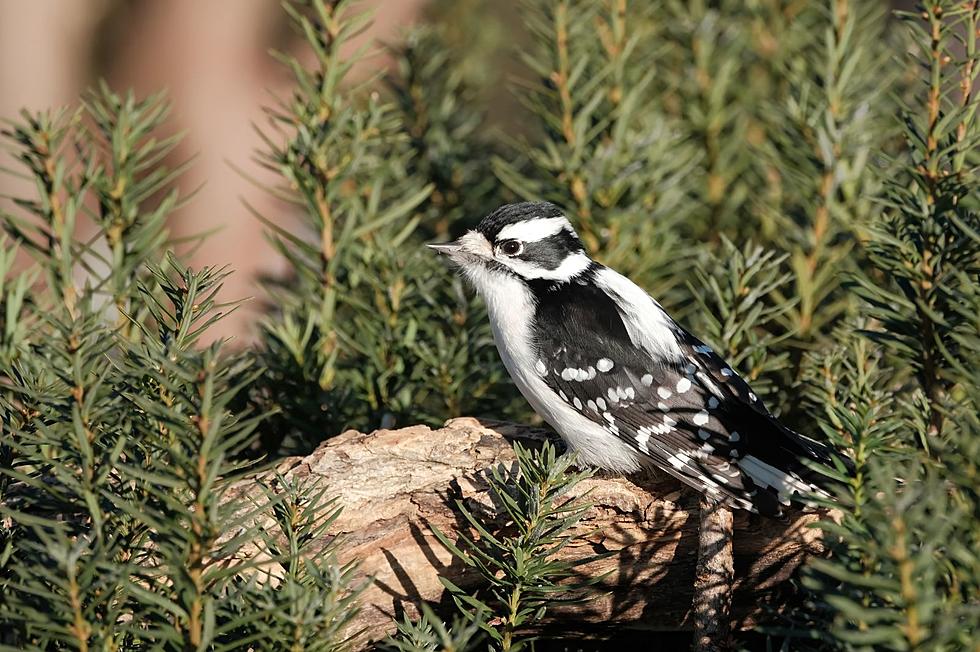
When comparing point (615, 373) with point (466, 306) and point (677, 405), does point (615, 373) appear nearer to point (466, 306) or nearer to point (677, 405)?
point (677, 405)

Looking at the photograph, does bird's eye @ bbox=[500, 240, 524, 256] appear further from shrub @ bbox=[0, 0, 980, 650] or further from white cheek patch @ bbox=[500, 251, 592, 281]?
shrub @ bbox=[0, 0, 980, 650]

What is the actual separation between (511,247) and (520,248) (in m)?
0.02

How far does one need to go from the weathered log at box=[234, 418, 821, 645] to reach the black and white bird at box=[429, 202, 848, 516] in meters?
0.08

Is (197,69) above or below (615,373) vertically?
above

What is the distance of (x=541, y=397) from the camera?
1.85m

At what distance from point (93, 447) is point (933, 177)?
47.1 inches

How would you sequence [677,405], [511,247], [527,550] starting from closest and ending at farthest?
[527,550] < [677,405] < [511,247]

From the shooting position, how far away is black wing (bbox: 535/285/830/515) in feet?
5.11

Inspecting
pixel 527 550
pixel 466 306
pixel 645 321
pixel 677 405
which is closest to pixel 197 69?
pixel 466 306

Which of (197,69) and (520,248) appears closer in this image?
(520,248)

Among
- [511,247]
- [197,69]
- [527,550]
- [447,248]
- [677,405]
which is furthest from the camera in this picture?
[197,69]

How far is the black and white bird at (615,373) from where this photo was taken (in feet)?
5.25

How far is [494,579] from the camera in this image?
1133 mm

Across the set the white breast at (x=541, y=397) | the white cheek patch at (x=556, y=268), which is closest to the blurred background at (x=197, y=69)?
the white cheek patch at (x=556, y=268)
